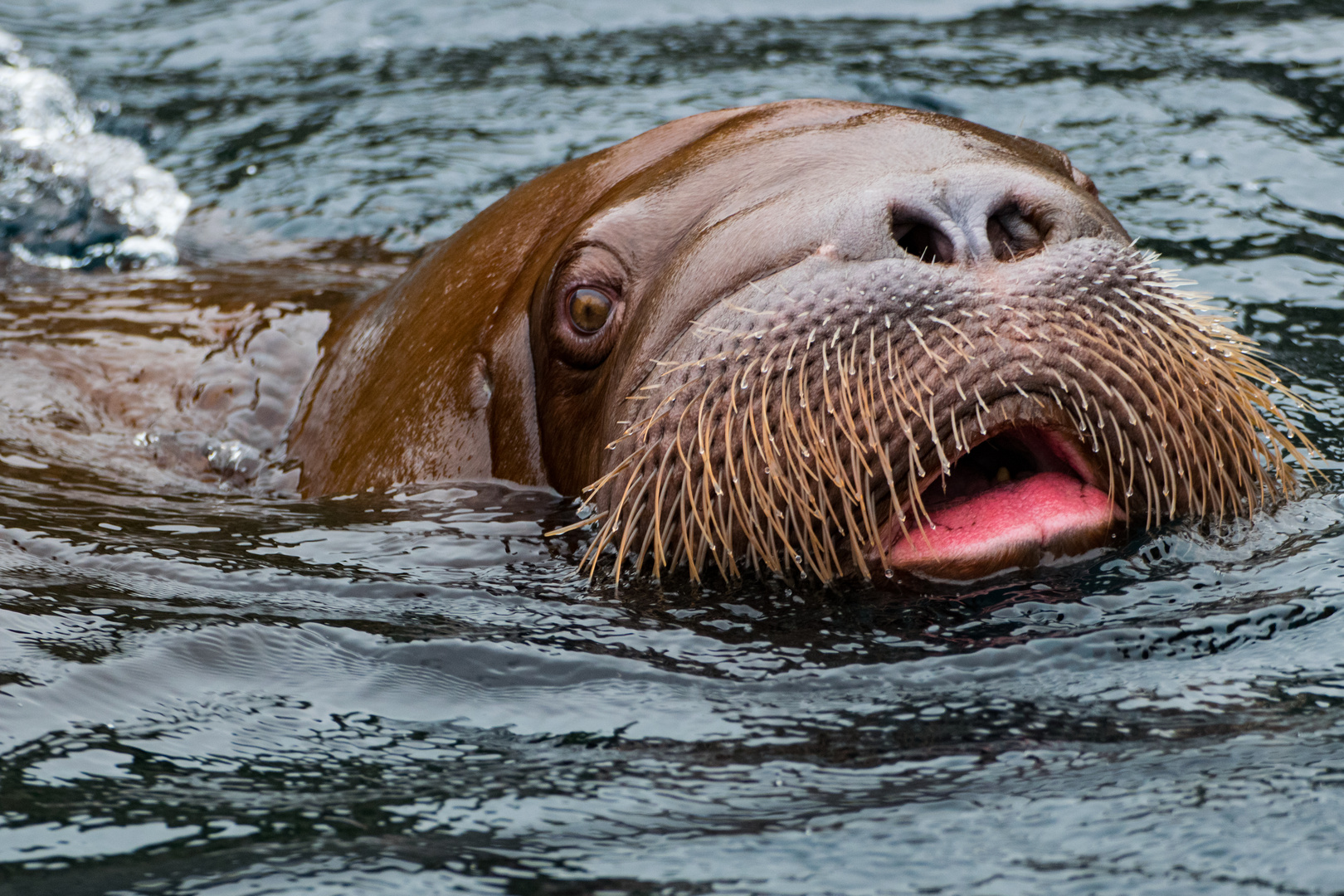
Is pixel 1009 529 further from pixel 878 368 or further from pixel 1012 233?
pixel 1012 233

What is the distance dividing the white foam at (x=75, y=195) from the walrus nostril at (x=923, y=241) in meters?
4.80

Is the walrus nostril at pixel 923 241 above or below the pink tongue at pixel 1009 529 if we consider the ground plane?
above

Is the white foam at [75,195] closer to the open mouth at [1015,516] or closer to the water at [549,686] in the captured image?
the water at [549,686]

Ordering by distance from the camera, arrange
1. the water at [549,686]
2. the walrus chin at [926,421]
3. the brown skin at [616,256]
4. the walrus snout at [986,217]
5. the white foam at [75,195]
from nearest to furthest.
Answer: the water at [549,686] → the walrus chin at [926,421] → the walrus snout at [986,217] → the brown skin at [616,256] → the white foam at [75,195]

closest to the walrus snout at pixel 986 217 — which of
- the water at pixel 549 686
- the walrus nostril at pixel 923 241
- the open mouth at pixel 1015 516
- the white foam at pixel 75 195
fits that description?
the walrus nostril at pixel 923 241

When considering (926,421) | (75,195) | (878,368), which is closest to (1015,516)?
(926,421)

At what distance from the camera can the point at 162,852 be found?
9.86ft

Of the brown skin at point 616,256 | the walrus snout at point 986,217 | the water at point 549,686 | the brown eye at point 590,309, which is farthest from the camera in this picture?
the brown eye at point 590,309

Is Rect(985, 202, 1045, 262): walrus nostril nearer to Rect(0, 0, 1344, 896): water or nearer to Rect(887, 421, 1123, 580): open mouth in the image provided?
Rect(887, 421, 1123, 580): open mouth

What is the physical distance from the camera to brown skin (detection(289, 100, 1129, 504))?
4004 millimetres

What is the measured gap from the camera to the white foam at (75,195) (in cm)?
807

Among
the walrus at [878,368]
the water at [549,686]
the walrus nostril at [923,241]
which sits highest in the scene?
the walrus nostril at [923,241]

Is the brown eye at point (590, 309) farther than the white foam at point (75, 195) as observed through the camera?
No

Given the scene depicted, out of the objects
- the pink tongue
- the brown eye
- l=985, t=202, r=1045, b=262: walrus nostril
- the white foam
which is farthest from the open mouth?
the white foam
